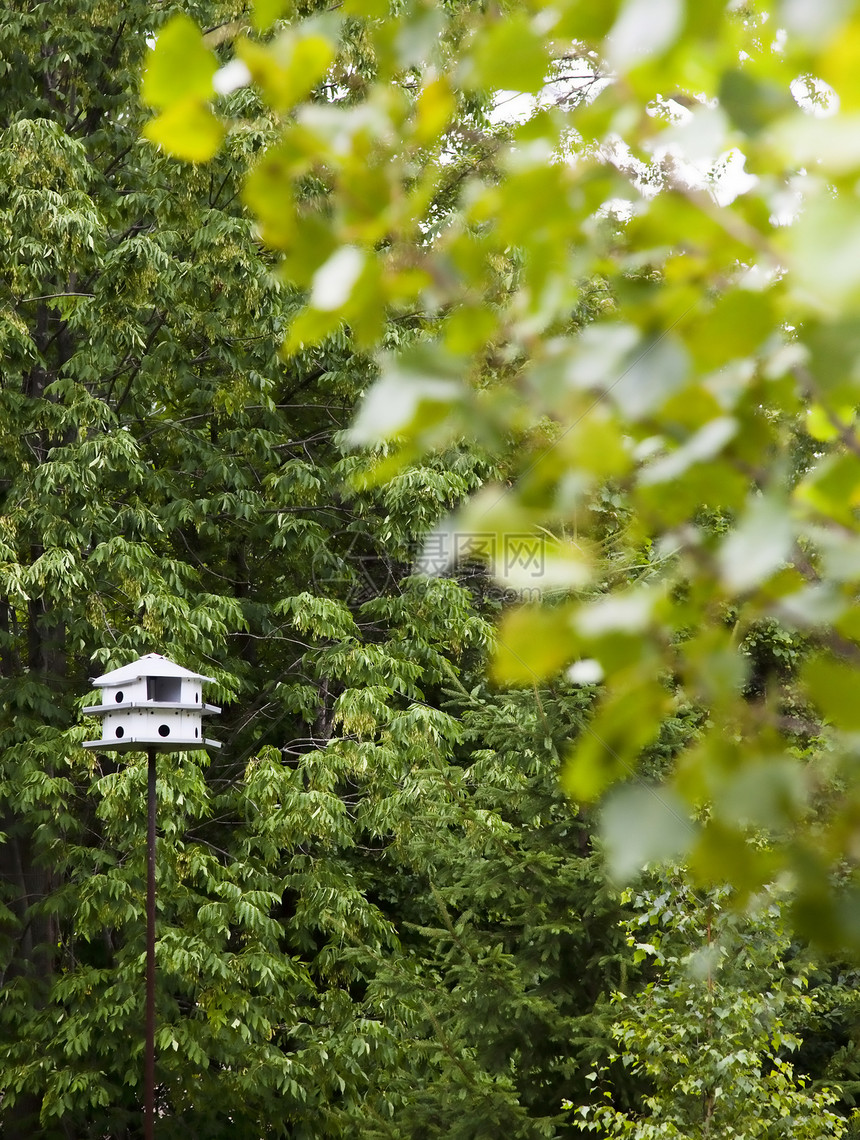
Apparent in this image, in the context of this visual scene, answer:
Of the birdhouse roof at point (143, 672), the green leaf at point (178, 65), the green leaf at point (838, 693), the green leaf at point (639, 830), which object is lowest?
the green leaf at point (639, 830)

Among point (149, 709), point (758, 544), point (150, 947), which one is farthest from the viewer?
point (149, 709)

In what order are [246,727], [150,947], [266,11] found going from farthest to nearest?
[246,727] < [150,947] < [266,11]

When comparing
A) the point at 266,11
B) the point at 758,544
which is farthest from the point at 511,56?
the point at 758,544

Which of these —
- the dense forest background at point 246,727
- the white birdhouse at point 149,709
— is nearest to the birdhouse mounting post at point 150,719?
the white birdhouse at point 149,709

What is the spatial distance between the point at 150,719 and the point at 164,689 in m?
0.15

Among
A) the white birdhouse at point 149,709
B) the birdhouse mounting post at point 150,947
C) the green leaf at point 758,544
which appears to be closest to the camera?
the green leaf at point 758,544

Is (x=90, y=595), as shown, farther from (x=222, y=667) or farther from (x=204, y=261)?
(x=204, y=261)

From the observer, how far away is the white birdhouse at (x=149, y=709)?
432 centimetres

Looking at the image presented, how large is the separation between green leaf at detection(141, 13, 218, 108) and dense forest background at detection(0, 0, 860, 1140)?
330 centimetres

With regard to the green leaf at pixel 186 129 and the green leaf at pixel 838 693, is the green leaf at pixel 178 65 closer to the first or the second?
the green leaf at pixel 186 129

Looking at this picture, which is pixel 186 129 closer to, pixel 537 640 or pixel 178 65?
pixel 178 65

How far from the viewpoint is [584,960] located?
4.36 m

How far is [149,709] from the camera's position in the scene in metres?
4.33

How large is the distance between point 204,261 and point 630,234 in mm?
5462
